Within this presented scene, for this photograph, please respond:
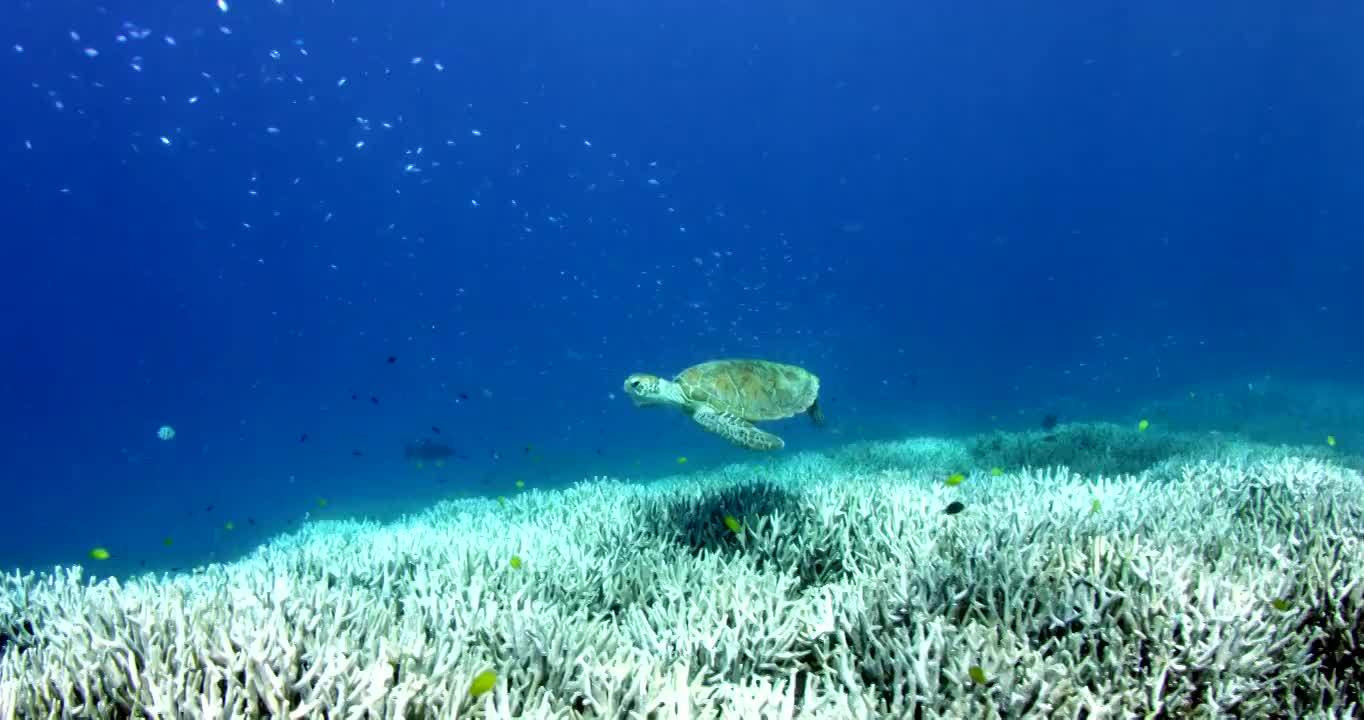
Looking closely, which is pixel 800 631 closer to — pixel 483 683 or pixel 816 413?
pixel 483 683

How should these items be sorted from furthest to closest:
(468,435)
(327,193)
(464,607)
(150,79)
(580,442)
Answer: (327,193)
(150,79)
(468,435)
(580,442)
(464,607)

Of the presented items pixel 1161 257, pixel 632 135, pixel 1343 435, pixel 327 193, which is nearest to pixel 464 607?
pixel 1343 435

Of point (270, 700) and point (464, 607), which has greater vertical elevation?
point (464, 607)

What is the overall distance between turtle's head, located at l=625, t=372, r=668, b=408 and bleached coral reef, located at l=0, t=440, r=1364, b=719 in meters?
1.46

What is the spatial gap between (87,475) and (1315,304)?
630 ft

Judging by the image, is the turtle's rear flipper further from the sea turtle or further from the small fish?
the small fish

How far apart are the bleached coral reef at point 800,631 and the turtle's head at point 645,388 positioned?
1.46 meters

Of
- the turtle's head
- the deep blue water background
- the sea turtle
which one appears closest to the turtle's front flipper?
the sea turtle

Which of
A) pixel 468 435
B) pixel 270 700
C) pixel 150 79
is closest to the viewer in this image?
pixel 270 700

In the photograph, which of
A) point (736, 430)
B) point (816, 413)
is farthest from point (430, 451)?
point (736, 430)

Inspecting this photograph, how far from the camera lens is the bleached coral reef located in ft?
7.71

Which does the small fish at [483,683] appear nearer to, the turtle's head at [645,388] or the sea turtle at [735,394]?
the sea turtle at [735,394]

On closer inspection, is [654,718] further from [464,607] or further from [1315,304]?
[1315,304]

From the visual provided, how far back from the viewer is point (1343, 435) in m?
19.8
